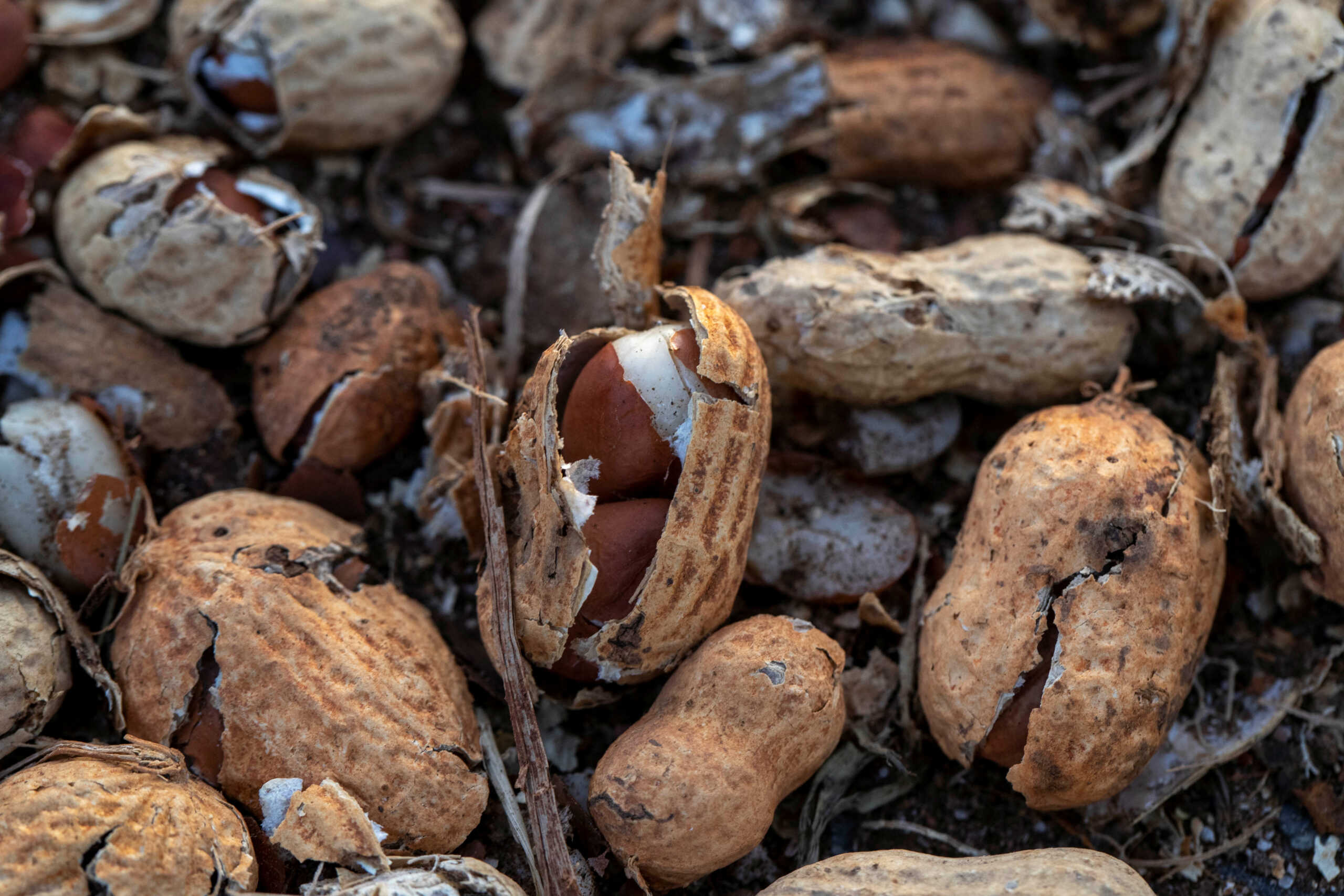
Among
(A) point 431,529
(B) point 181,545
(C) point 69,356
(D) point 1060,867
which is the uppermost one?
(C) point 69,356

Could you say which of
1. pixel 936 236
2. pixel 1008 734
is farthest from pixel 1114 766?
pixel 936 236

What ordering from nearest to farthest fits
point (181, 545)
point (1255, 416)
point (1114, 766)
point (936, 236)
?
point (1114, 766)
point (181, 545)
point (1255, 416)
point (936, 236)

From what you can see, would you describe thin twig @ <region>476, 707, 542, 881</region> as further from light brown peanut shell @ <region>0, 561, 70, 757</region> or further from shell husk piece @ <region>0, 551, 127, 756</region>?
light brown peanut shell @ <region>0, 561, 70, 757</region>

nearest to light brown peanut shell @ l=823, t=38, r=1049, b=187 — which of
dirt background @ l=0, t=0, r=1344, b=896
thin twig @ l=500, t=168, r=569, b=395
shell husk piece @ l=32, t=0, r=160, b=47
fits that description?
dirt background @ l=0, t=0, r=1344, b=896

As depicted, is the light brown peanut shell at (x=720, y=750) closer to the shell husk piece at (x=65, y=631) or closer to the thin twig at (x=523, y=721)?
the thin twig at (x=523, y=721)

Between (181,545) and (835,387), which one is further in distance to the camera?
(835,387)

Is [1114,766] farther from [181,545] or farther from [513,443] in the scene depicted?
[181,545]

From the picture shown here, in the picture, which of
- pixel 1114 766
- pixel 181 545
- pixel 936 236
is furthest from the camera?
pixel 936 236

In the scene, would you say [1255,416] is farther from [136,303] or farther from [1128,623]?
[136,303]

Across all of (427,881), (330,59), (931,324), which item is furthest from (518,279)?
(427,881)

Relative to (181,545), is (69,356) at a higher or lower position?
higher
